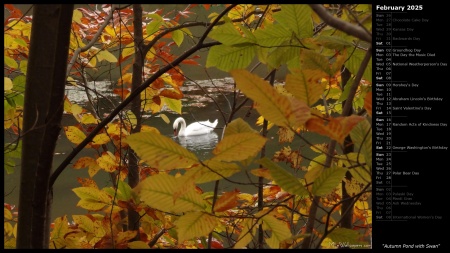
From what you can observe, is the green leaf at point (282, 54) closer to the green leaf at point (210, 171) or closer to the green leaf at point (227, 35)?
the green leaf at point (227, 35)

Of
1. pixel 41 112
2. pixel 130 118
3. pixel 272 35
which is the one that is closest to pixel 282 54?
pixel 272 35

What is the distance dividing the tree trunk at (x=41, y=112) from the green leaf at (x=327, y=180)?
400 mm

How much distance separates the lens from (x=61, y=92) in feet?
2.42

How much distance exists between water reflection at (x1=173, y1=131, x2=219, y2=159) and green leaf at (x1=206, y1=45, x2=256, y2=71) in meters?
4.64

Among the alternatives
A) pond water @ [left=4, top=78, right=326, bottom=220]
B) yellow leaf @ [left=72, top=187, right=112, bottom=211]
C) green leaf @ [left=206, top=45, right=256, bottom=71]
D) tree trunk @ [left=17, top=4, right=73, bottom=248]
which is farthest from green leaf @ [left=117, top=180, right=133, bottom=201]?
pond water @ [left=4, top=78, right=326, bottom=220]

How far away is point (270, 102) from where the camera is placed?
465 mm

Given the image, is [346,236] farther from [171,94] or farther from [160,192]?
[171,94]

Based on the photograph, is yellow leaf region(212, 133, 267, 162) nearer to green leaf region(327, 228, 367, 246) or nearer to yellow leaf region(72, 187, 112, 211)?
green leaf region(327, 228, 367, 246)

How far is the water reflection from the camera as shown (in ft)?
18.5

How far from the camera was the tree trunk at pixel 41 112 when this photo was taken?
699 millimetres

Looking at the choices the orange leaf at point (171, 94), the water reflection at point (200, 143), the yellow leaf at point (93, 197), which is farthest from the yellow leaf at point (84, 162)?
the water reflection at point (200, 143)
